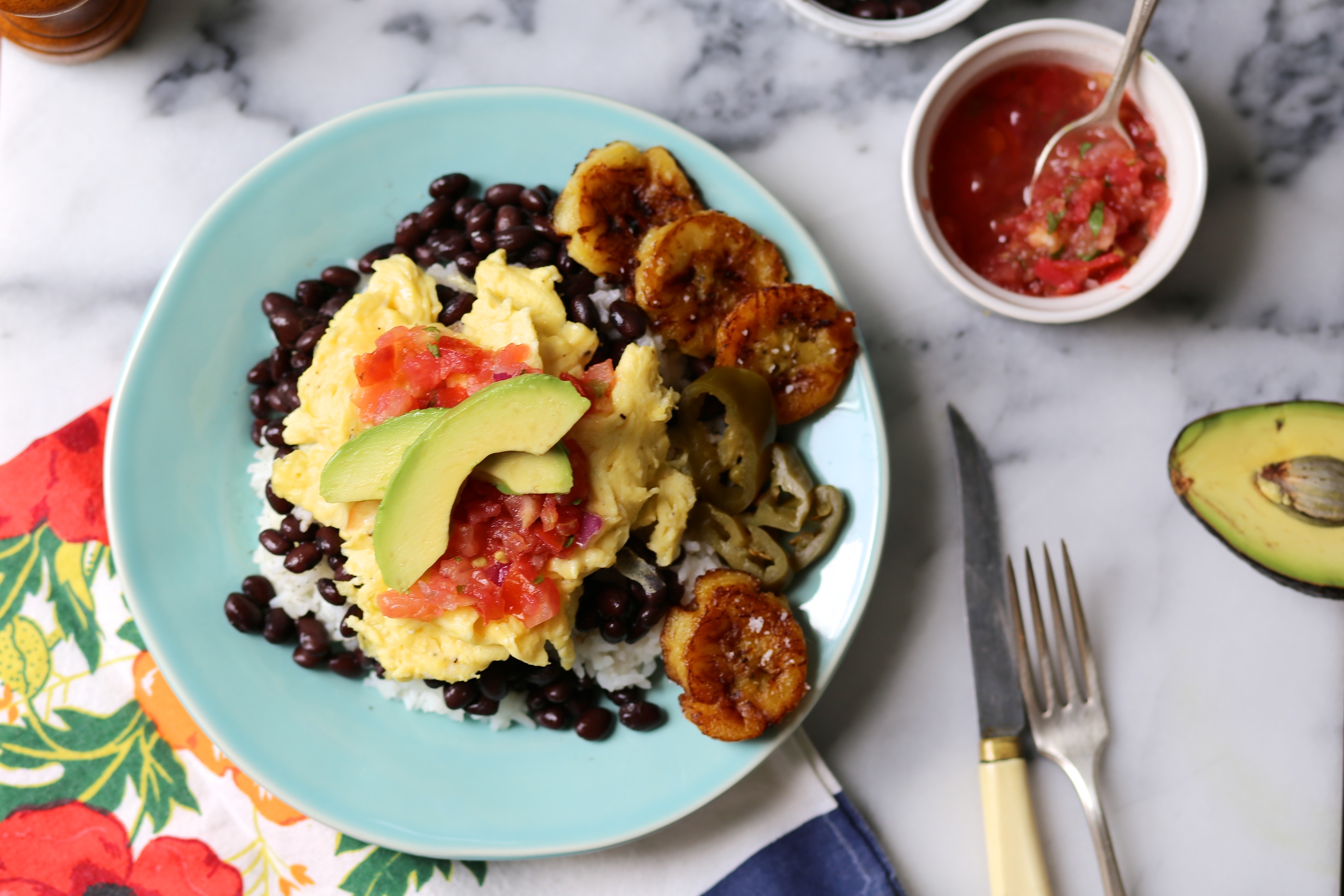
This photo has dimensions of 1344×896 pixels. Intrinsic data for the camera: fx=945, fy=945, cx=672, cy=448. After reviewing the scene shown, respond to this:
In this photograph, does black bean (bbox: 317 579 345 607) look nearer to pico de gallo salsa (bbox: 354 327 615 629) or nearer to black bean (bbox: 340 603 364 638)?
black bean (bbox: 340 603 364 638)

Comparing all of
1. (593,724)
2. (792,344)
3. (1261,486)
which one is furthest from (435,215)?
(1261,486)

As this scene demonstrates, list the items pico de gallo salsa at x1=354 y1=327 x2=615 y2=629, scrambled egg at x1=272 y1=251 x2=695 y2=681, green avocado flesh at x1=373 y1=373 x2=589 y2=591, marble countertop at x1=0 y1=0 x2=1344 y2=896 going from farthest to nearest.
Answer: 1. marble countertop at x1=0 y1=0 x2=1344 y2=896
2. scrambled egg at x1=272 y1=251 x2=695 y2=681
3. pico de gallo salsa at x1=354 y1=327 x2=615 y2=629
4. green avocado flesh at x1=373 y1=373 x2=589 y2=591

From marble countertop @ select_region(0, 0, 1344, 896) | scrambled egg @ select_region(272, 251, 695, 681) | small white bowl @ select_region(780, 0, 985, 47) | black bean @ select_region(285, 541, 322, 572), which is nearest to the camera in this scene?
scrambled egg @ select_region(272, 251, 695, 681)

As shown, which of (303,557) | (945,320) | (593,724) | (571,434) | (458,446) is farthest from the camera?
(945,320)

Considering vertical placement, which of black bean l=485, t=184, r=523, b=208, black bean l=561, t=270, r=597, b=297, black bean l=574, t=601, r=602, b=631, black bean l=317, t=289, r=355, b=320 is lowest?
black bean l=574, t=601, r=602, b=631

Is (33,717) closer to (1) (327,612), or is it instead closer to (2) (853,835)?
(1) (327,612)

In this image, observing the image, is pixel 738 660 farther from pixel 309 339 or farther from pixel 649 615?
pixel 309 339

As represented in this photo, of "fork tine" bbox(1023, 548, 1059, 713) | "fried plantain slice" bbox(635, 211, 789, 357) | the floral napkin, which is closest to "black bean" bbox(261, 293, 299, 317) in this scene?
the floral napkin
